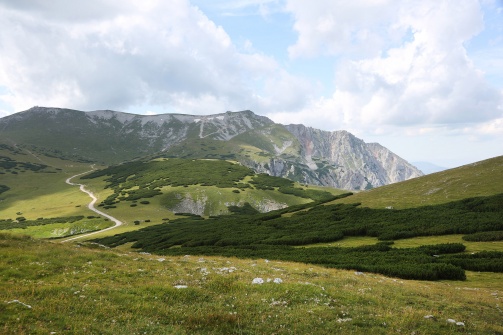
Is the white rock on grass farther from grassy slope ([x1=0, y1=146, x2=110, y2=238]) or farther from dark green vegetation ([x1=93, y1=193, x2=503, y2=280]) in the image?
grassy slope ([x1=0, y1=146, x2=110, y2=238])

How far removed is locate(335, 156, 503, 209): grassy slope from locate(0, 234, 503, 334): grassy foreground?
38.2 m

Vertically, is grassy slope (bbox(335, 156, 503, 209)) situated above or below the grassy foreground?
above

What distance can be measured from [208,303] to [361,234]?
37250mm

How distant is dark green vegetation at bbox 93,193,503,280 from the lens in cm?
2706

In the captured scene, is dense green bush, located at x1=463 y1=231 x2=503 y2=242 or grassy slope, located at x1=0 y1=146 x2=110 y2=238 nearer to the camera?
dense green bush, located at x1=463 y1=231 x2=503 y2=242

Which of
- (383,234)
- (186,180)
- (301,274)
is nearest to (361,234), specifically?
(383,234)

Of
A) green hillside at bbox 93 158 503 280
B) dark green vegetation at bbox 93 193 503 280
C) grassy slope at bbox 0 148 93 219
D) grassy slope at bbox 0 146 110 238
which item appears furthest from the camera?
grassy slope at bbox 0 148 93 219

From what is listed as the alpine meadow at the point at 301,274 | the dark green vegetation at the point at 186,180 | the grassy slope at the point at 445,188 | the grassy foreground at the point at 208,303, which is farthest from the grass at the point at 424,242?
the dark green vegetation at the point at 186,180

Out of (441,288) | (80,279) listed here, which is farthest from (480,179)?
(80,279)

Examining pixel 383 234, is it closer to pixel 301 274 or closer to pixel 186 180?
pixel 301 274

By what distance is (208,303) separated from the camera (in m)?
13.8

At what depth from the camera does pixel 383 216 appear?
2002 inches

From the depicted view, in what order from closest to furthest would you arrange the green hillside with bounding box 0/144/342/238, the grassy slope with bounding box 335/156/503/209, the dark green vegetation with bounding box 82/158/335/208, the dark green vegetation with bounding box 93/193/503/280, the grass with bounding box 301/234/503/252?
the dark green vegetation with bounding box 93/193/503/280 → the grass with bounding box 301/234/503/252 → the grassy slope with bounding box 335/156/503/209 → the green hillside with bounding box 0/144/342/238 → the dark green vegetation with bounding box 82/158/335/208


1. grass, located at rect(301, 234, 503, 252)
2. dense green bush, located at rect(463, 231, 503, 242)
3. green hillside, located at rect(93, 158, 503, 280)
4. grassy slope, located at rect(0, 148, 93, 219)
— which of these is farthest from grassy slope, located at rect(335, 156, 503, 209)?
grassy slope, located at rect(0, 148, 93, 219)
